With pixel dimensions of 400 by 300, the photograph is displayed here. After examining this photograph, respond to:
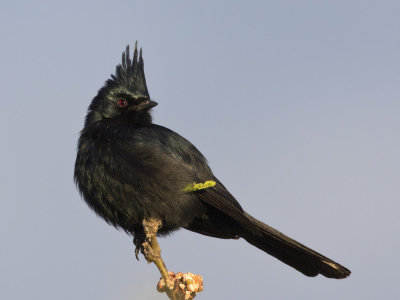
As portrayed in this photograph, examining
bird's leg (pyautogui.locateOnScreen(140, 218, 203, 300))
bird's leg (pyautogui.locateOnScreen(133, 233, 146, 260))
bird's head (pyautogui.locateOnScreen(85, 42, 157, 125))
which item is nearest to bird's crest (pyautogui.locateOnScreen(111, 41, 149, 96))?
bird's head (pyautogui.locateOnScreen(85, 42, 157, 125))

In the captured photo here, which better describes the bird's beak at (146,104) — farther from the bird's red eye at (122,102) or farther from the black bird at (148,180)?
the bird's red eye at (122,102)

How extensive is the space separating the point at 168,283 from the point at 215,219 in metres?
2.08

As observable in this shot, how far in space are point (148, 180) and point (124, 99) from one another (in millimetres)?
1358

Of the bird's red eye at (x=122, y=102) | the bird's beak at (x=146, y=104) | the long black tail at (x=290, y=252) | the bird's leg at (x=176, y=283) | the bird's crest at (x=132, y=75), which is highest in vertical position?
the bird's crest at (x=132, y=75)

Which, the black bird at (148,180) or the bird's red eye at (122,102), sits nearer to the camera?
the black bird at (148,180)

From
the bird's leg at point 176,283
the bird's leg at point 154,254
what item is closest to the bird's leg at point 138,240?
the bird's leg at point 154,254

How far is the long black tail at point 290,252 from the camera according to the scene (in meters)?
6.98

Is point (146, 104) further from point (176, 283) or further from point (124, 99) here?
point (176, 283)

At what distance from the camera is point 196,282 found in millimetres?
5117

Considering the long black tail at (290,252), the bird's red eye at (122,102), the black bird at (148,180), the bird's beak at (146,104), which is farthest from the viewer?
the bird's red eye at (122,102)

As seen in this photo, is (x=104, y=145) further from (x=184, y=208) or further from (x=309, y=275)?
(x=309, y=275)

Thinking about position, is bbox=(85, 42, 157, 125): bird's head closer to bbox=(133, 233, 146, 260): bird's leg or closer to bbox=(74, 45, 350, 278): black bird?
bbox=(74, 45, 350, 278): black bird

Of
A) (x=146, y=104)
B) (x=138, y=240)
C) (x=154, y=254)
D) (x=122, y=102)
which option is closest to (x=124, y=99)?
(x=122, y=102)

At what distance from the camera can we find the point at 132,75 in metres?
7.63
